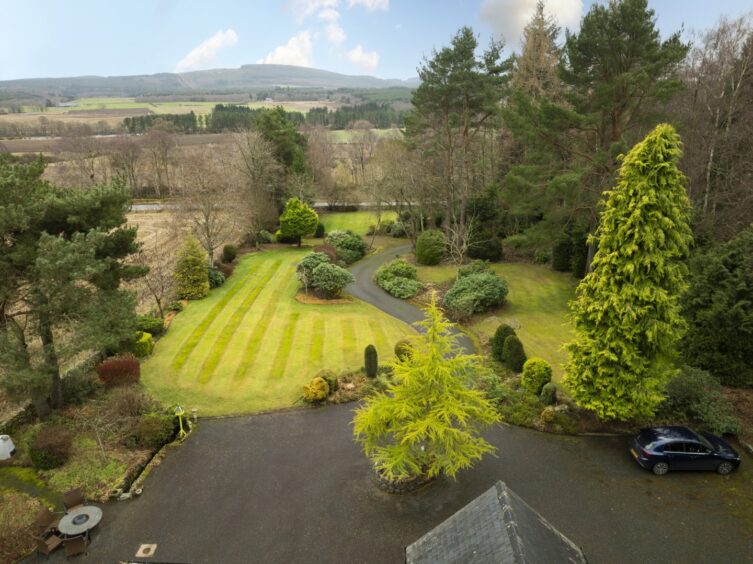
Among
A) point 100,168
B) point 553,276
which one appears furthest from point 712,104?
point 100,168

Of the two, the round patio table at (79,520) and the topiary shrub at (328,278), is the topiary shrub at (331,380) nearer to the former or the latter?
the round patio table at (79,520)

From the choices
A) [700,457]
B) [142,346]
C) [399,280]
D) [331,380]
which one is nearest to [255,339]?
[142,346]

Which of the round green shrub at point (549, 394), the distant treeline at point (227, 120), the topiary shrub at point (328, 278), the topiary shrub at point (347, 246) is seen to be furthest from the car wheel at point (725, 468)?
the distant treeline at point (227, 120)

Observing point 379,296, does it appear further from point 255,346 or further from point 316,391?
point 316,391

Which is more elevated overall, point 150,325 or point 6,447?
point 150,325

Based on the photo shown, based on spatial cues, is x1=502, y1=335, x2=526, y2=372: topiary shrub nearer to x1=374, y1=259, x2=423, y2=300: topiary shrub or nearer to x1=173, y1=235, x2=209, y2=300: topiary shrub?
x1=374, y1=259, x2=423, y2=300: topiary shrub

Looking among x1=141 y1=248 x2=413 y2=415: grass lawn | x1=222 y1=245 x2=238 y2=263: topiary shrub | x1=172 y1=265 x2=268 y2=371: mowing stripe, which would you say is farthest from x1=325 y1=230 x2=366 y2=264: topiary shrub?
x1=172 y1=265 x2=268 y2=371: mowing stripe
